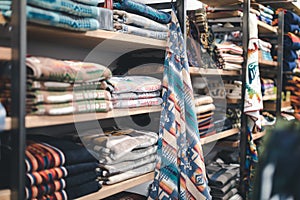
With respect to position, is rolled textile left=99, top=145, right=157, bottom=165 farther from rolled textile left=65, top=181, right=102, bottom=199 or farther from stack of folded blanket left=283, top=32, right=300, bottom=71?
stack of folded blanket left=283, top=32, right=300, bottom=71

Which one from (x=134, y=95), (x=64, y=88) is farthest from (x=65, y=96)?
(x=134, y=95)

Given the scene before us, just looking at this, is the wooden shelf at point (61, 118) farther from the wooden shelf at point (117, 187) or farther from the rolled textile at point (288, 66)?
the rolled textile at point (288, 66)

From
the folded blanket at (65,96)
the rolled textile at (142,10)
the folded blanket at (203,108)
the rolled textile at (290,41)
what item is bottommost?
the folded blanket at (203,108)

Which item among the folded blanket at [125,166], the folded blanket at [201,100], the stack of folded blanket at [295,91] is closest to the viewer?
the folded blanket at [125,166]

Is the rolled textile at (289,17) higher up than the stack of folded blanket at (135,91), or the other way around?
the rolled textile at (289,17)

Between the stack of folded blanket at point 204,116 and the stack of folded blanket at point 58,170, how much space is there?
77 cm

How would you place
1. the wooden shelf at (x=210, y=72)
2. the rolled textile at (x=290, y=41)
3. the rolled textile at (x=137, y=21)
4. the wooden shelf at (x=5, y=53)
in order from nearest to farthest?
the wooden shelf at (x=5, y=53), the rolled textile at (x=137, y=21), the wooden shelf at (x=210, y=72), the rolled textile at (x=290, y=41)

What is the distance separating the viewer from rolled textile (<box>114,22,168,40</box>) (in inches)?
58.8

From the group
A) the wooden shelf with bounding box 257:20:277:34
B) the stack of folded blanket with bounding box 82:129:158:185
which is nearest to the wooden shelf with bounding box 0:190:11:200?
the stack of folded blanket with bounding box 82:129:158:185

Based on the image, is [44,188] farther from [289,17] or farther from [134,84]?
[289,17]

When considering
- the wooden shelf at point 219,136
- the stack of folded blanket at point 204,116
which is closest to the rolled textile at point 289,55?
the wooden shelf at point 219,136

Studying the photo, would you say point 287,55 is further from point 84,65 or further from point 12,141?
point 12,141

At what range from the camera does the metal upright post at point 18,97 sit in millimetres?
1021

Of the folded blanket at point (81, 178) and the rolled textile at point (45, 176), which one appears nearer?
the rolled textile at point (45, 176)
